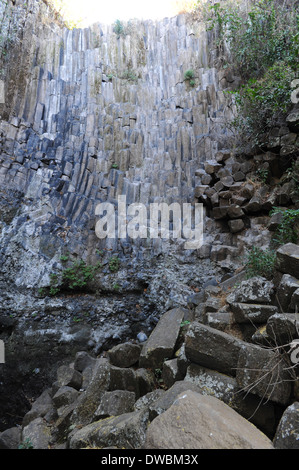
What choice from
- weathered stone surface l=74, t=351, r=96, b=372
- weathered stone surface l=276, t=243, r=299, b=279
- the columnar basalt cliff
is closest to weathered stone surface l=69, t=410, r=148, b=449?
the columnar basalt cliff

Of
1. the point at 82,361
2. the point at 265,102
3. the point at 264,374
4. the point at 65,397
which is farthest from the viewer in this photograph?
the point at 265,102

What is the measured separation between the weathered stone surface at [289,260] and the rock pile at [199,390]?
0.06 feet

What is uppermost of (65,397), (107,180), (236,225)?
(107,180)

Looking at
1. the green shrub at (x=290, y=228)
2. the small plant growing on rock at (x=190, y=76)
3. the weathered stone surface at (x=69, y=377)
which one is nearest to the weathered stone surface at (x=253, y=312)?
the green shrub at (x=290, y=228)

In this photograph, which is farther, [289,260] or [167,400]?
[289,260]

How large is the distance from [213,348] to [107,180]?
6945 mm

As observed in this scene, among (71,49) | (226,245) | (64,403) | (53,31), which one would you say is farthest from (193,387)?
(53,31)

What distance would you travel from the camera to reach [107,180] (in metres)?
9.24

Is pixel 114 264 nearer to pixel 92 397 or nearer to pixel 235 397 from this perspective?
pixel 92 397

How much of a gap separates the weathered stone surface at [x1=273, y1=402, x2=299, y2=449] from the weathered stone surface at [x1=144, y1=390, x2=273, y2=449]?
0.31ft

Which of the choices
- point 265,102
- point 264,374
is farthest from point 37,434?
point 265,102

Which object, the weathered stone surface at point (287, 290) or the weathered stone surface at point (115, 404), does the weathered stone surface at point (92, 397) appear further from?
the weathered stone surface at point (287, 290)

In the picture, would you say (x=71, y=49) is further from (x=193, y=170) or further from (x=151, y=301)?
(x=151, y=301)

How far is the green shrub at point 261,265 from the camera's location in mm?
4773
